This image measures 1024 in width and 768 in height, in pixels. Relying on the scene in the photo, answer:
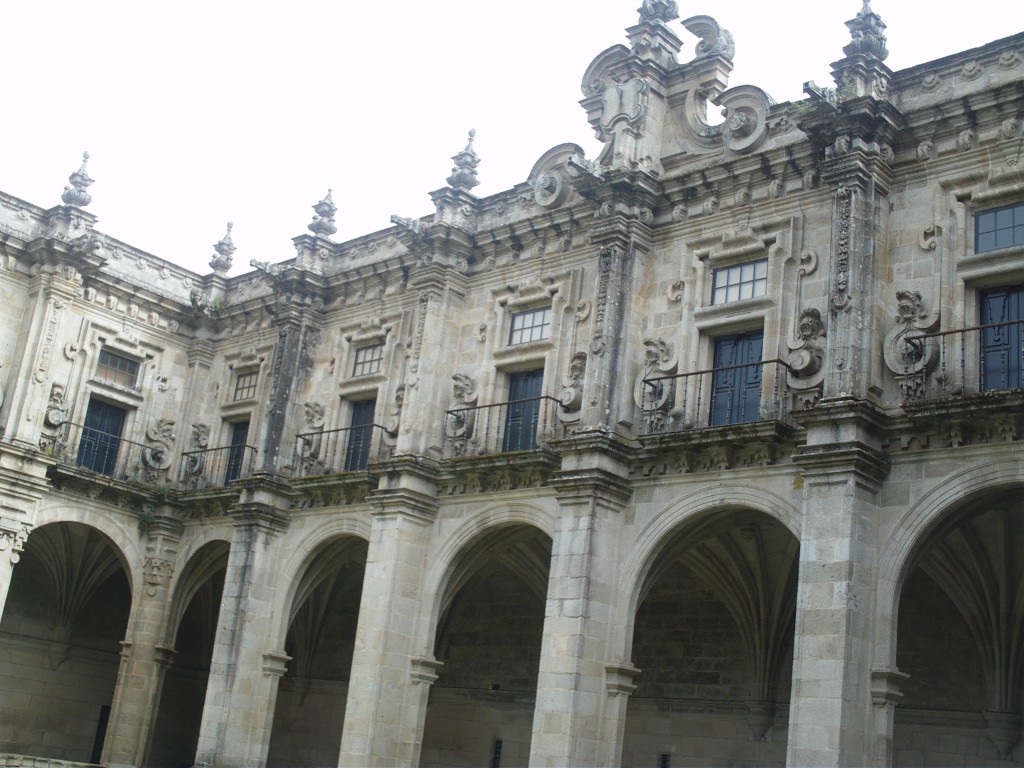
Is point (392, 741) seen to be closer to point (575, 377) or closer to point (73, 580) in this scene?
point (575, 377)

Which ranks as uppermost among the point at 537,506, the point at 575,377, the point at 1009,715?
the point at 575,377

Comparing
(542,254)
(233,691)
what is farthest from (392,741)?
(542,254)

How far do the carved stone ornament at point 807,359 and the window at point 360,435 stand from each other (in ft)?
28.4

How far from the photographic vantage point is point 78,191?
26.2 meters

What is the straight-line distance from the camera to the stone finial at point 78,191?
85.5 ft

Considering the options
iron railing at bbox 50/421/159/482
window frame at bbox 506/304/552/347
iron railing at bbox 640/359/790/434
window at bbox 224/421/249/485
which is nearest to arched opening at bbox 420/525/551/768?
window frame at bbox 506/304/552/347

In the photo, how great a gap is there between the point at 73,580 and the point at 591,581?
14697 mm

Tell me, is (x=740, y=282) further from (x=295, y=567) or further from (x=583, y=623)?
(x=295, y=567)

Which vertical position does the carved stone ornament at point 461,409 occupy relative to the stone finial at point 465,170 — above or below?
below

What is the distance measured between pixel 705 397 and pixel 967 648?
17.4 ft

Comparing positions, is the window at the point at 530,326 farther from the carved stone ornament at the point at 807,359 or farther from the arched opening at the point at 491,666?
the carved stone ornament at the point at 807,359

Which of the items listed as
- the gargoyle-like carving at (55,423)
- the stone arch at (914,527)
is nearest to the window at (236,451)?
the gargoyle-like carving at (55,423)

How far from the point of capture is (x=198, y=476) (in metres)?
26.3

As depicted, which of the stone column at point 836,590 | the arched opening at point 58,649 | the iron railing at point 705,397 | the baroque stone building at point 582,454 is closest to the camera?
the stone column at point 836,590
